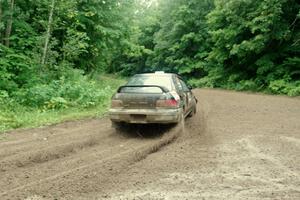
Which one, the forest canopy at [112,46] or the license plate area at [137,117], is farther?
the forest canopy at [112,46]

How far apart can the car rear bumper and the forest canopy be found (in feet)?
14.4

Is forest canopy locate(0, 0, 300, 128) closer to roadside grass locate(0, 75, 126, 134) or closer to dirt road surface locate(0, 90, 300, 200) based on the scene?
roadside grass locate(0, 75, 126, 134)

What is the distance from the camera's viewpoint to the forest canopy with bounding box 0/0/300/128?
1389 centimetres

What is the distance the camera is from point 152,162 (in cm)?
658

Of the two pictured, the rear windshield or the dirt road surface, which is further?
the rear windshield

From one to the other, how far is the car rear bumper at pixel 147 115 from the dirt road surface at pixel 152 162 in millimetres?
392

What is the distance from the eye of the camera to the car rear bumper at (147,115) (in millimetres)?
8500

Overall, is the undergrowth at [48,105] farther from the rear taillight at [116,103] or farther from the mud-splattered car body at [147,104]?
the mud-splattered car body at [147,104]

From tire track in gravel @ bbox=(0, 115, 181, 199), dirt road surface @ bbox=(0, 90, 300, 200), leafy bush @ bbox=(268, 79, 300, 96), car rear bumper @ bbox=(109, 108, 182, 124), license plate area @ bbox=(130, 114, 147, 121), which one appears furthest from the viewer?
leafy bush @ bbox=(268, 79, 300, 96)

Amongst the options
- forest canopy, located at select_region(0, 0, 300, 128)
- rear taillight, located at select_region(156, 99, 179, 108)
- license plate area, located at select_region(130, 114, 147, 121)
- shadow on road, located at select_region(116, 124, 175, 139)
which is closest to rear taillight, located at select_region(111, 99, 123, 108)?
license plate area, located at select_region(130, 114, 147, 121)

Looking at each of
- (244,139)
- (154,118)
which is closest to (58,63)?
(154,118)

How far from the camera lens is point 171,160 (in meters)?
6.70

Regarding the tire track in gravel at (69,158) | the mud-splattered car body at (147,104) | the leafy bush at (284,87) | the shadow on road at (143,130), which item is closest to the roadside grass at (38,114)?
the tire track in gravel at (69,158)

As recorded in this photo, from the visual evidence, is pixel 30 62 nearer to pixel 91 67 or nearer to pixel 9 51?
pixel 9 51
